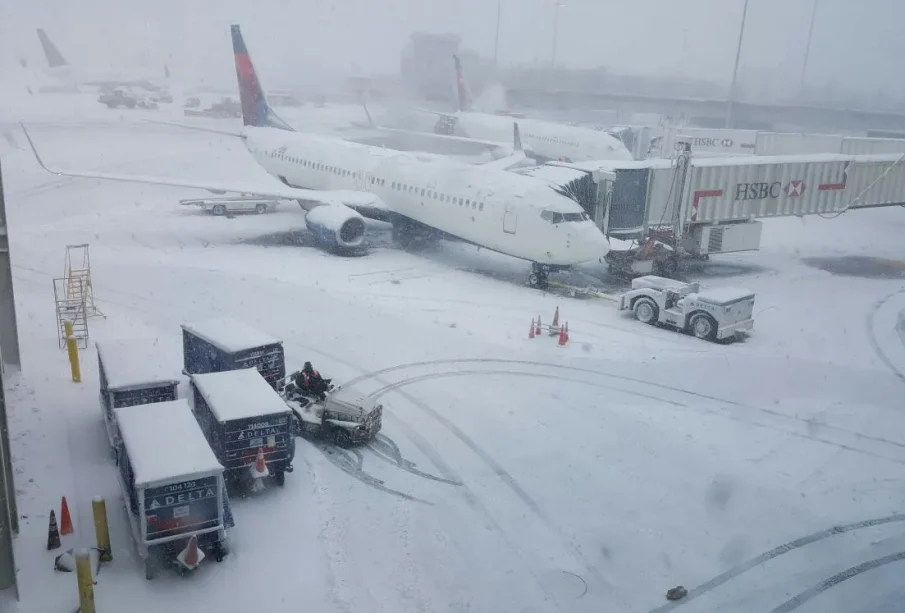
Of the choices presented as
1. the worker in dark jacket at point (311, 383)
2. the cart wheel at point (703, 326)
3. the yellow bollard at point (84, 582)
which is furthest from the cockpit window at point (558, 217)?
the yellow bollard at point (84, 582)

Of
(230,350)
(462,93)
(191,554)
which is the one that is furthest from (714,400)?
(462,93)

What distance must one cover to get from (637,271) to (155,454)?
2105cm

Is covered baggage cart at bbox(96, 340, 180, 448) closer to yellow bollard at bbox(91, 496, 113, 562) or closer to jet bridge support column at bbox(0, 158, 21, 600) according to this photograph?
jet bridge support column at bbox(0, 158, 21, 600)

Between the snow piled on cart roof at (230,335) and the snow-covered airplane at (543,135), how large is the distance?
3791 centimetres

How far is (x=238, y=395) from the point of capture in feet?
43.4

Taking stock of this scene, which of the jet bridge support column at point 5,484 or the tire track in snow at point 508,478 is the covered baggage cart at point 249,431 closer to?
the jet bridge support column at point 5,484

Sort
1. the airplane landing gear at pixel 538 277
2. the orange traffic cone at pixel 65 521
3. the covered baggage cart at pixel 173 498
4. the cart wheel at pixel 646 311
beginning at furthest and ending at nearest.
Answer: the airplane landing gear at pixel 538 277 → the cart wheel at pixel 646 311 → the orange traffic cone at pixel 65 521 → the covered baggage cart at pixel 173 498

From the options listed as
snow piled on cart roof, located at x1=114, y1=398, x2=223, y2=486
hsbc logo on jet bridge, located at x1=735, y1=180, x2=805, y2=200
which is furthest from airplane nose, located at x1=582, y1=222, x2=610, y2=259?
snow piled on cart roof, located at x1=114, y1=398, x2=223, y2=486

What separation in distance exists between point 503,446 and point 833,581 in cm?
634

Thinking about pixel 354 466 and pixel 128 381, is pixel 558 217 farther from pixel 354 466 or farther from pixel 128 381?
pixel 128 381

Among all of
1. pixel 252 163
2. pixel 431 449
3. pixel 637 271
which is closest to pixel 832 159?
pixel 637 271

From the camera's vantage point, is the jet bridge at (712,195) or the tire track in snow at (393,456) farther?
the jet bridge at (712,195)

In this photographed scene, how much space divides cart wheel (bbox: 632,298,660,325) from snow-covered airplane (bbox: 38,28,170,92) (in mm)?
43860

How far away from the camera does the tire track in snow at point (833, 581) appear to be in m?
10.4
